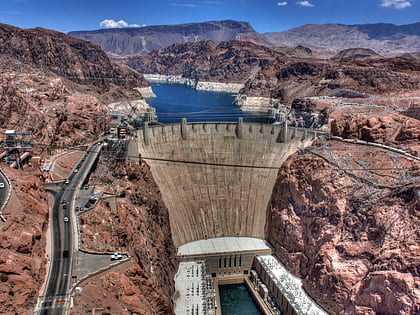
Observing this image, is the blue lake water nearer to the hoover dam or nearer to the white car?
the hoover dam

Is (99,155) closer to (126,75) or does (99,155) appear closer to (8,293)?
(8,293)

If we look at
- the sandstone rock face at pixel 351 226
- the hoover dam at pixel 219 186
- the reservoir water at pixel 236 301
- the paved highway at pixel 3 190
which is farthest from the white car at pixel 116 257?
the sandstone rock face at pixel 351 226

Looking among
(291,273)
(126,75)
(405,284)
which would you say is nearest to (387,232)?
(405,284)

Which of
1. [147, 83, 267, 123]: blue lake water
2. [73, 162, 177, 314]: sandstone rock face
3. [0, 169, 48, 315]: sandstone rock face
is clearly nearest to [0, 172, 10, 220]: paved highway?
[0, 169, 48, 315]: sandstone rock face

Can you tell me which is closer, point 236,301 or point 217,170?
point 236,301

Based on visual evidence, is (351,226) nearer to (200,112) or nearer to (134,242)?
(134,242)

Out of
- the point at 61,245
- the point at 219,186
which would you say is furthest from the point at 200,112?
the point at 61,245

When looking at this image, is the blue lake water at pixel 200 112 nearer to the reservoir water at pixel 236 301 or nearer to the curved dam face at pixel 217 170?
the curved dam face at pixel 217 170
